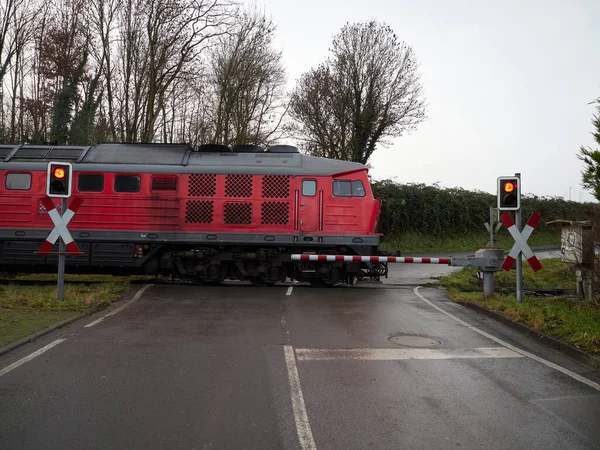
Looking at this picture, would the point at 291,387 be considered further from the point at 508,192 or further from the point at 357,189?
the point at 357,189

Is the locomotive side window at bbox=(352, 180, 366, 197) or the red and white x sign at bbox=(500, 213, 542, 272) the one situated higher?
the locomotive side window at bbox=(352, 180, 366, 197)

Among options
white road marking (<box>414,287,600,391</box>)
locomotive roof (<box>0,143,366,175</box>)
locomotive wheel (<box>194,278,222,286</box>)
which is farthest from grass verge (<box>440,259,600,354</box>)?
locomotive wheel (<box>194,278,222,286</box>)

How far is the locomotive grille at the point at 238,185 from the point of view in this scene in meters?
13.9

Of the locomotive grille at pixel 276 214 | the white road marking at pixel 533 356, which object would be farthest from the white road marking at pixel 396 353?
the locomotive grille at pixel 276 214

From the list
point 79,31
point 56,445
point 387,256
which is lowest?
point 56,445

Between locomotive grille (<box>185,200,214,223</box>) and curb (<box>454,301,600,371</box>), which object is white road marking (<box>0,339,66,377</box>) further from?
locomotive grille (<box>185,200,214,223</box>)

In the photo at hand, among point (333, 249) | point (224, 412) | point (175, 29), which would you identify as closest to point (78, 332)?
point (224, 412)

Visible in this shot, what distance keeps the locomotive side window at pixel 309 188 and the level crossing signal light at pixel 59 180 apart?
5.96 metres

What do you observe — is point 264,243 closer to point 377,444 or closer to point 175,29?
point 377,444

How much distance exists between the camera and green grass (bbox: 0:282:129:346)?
7708mm

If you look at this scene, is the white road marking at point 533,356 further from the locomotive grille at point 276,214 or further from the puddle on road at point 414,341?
the locomotive grille at point 276,214

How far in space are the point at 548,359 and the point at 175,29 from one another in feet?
65.2

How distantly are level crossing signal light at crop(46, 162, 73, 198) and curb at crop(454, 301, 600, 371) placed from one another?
8882mm

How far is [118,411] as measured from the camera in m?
4.49
